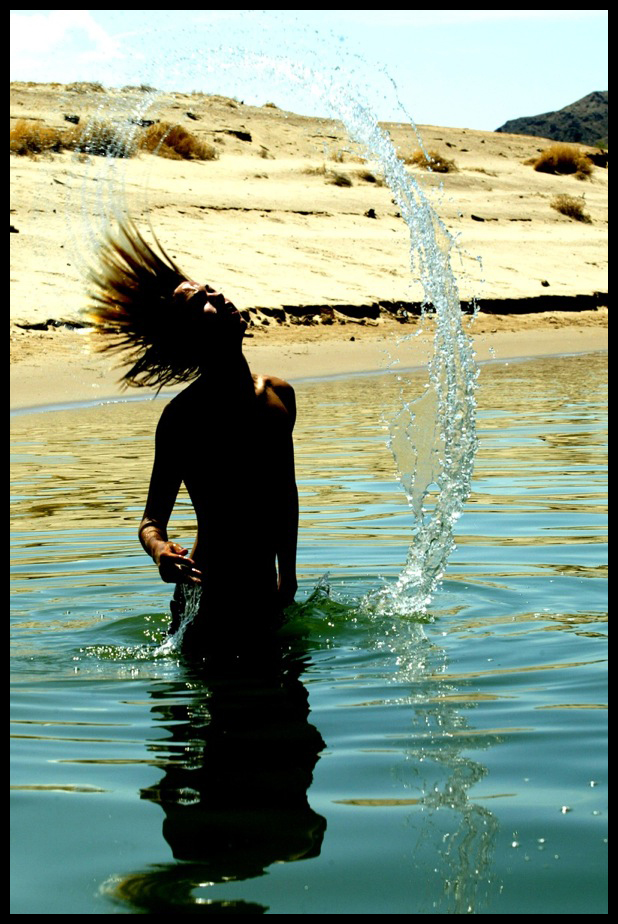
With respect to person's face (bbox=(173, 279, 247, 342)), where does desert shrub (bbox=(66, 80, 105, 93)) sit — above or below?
above

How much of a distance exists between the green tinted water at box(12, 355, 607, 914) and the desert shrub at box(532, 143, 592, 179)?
27.2m

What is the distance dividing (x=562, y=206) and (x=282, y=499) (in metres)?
25.1

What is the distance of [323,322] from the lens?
1806 centimetres

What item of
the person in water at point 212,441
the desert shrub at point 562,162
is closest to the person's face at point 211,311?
the person in water at point 212,441

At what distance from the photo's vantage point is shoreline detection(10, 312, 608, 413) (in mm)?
13789

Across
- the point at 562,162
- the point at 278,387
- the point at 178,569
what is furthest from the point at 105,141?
Result: the point at 178,569

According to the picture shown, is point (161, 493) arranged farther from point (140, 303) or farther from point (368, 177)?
point (368, 177)

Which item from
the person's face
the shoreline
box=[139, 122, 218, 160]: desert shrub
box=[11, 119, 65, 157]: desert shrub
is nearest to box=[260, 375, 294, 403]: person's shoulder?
the person's face

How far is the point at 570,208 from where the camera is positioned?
2886cm

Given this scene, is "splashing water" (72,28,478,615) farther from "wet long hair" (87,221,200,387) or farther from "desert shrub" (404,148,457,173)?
"desert shrub" (404,148,457,173)

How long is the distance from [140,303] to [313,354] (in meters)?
11.7

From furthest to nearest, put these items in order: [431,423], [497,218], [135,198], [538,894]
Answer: [497,218]
[135,198]
[431,423]
[538,894]
